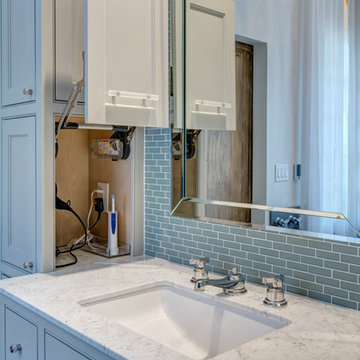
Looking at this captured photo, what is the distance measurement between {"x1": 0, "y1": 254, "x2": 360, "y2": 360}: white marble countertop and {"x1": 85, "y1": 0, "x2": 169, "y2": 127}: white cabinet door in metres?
0.55

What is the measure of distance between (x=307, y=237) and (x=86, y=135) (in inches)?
51.6

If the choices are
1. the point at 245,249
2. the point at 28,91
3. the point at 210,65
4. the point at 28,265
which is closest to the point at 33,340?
the point at 28,265

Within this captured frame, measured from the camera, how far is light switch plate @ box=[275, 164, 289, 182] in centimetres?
139

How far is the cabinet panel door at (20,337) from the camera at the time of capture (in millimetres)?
1438

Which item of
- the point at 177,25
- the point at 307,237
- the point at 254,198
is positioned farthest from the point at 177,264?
the point at 177,25

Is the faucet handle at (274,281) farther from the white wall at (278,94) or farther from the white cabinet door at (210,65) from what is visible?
the white cabinet door at (210,65)

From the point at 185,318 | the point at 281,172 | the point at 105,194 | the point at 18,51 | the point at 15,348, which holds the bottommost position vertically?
the point at 15,348

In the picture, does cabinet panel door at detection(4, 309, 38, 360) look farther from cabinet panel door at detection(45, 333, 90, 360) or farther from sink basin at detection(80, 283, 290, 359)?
sink basin at detection(80, 283, 290, 359)

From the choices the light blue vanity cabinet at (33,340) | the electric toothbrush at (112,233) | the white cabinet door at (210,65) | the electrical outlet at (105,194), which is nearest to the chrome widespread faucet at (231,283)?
the light blue vanity cabinet at (33,340)

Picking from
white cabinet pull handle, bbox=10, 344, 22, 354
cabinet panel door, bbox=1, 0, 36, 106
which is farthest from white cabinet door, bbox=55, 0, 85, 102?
white cabinet pull handle, bbox=10, 344, 22, 354

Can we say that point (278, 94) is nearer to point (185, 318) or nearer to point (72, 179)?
point (185, 318)

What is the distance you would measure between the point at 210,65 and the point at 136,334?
0.98m

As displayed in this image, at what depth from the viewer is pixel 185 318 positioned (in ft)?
4.96

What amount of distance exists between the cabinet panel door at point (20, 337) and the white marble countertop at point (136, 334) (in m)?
0.10
